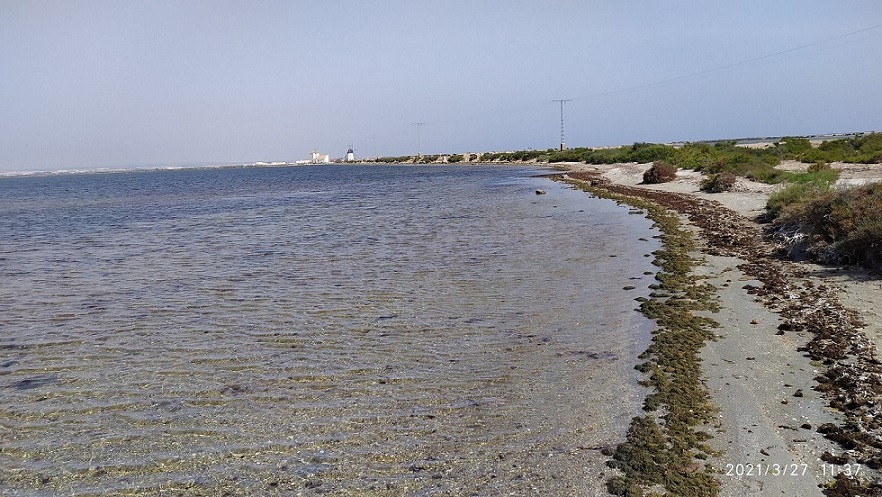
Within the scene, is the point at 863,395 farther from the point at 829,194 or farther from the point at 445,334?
the point at 829,194

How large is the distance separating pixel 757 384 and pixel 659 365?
1.17 m

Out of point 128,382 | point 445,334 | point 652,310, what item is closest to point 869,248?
point 652,310

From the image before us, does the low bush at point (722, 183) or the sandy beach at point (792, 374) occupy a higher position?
the low bush at point (722, 183)

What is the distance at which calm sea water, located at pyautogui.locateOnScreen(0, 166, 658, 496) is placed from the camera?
219 inches

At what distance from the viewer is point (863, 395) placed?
6.38 metres

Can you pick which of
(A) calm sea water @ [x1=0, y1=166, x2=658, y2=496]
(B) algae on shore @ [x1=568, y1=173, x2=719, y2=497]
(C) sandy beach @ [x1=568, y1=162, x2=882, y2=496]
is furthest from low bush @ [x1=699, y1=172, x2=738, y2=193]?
(B) algae on shore @ [x1=568, y1=173, x2=719, y2=497]
